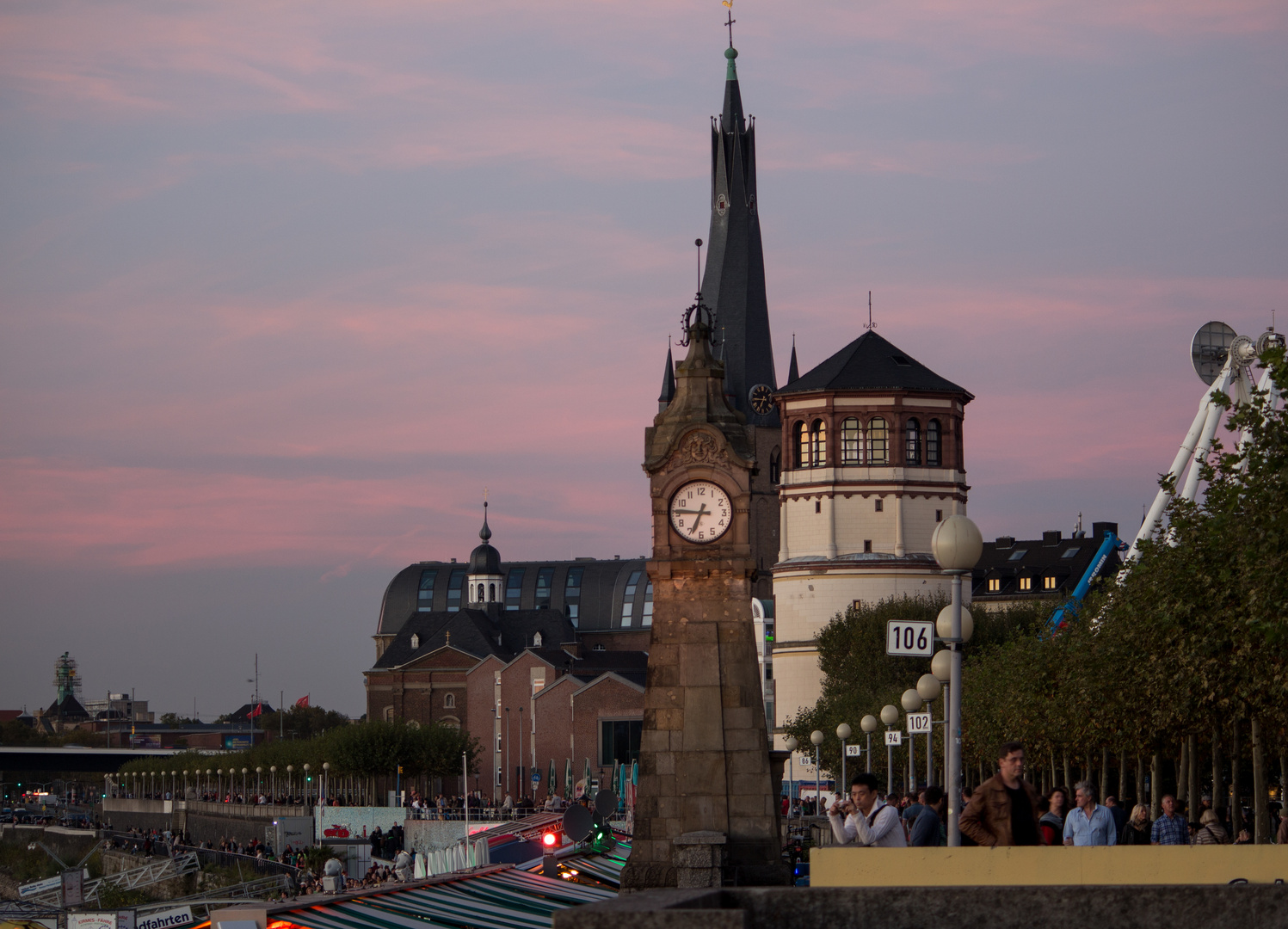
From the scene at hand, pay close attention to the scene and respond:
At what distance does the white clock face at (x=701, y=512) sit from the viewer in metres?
30.2

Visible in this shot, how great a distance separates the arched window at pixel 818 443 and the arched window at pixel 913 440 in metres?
4.23

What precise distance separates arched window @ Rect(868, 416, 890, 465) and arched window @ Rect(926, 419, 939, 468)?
2.19 m

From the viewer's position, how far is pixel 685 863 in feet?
88.3

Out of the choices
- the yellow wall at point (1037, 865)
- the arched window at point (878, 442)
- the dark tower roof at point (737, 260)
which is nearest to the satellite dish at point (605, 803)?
the yellow wall at point (1037, 865)

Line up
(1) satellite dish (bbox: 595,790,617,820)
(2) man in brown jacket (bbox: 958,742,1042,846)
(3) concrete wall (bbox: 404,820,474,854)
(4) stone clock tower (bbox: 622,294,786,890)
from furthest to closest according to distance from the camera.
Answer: (3) concrete wall (bbox: 404,820,474,854) < (1) satellite dish (bbox: 595,790,617,820) < (4) stone clock tower (bbox: 622,294,786,890) < (2) man in brown jacket (bbox: 958,742,1042,846)

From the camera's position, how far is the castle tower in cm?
9794

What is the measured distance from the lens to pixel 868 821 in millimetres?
16719

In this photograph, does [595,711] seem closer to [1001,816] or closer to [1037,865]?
[1001,816]

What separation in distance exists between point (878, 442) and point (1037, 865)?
86.5 metres

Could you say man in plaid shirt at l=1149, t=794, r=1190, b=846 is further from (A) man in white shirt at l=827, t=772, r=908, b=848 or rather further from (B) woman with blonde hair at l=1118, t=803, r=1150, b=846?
(A) man in white shirt at l=827, t=772, r=908, b=848

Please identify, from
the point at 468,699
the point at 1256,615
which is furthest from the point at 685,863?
the point at 468,699

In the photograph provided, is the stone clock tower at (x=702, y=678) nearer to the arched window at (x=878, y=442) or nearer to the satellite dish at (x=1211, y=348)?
the satellite dish at (x=1211, y=348)

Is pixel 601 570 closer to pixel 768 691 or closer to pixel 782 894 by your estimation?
pixel 768 691

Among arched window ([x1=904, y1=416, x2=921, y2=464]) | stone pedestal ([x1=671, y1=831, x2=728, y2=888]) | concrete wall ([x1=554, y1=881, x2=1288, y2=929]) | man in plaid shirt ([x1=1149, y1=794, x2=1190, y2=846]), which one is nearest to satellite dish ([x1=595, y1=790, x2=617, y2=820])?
stone pedestal ([x1=671, y1=831, x2=728, y2=888])
